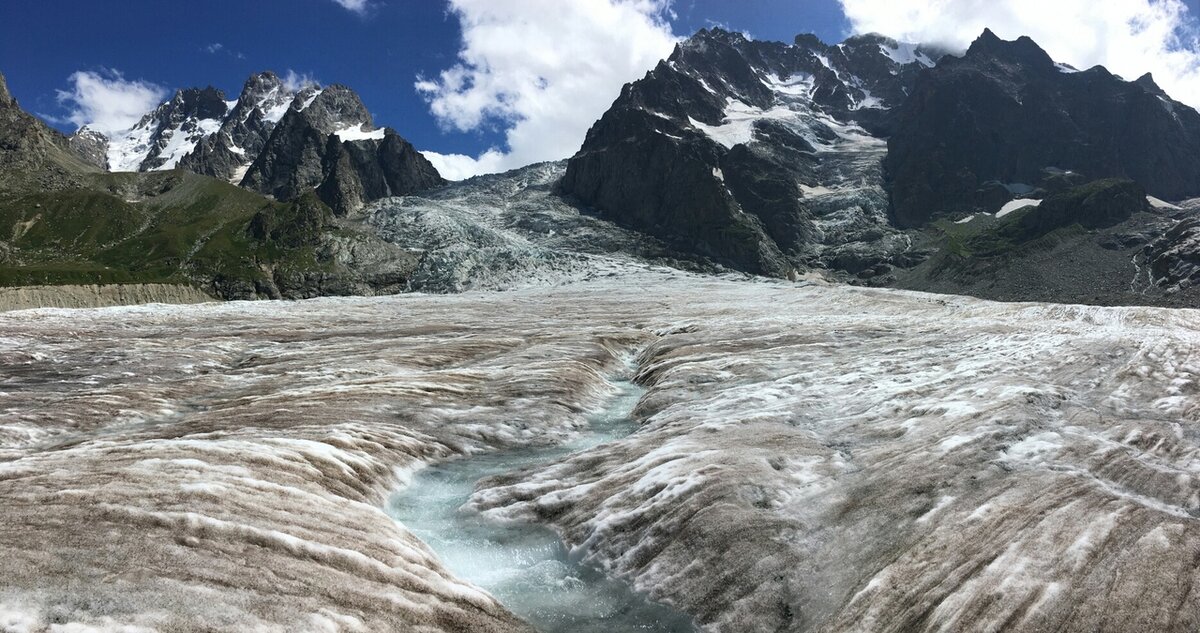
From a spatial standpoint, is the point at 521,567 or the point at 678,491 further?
the point at 678,491

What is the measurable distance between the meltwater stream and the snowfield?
1.85 feet

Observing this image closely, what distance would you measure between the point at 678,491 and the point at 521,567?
4.96 meters

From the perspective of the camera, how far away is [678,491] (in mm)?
18891

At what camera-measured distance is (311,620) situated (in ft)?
39.0

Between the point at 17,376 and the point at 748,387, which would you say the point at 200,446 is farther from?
the point at 17,376

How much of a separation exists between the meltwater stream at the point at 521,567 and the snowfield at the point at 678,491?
0.56 meters

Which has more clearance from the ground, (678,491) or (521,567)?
(678,491)

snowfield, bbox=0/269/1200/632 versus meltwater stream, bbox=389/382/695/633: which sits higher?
snowfield, bbox=0/269/1200/632

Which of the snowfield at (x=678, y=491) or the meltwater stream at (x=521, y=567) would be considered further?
the meltwater stream at (x=521, y=567)

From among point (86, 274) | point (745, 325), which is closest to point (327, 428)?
point (745, 325)

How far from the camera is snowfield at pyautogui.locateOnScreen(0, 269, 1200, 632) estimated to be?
12.2 m

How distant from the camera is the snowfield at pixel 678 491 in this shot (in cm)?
1225

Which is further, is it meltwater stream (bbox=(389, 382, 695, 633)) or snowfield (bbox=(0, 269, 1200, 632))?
meltwater stream (bbox=(389, 382, 695, 633))

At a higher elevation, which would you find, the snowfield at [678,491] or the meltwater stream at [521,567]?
the snowfield at [678,491]
